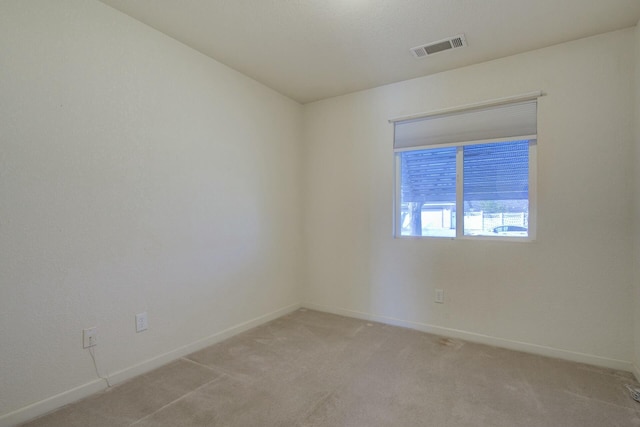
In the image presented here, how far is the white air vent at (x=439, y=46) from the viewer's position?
7.72 feet

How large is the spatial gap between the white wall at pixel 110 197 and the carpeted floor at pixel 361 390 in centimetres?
31

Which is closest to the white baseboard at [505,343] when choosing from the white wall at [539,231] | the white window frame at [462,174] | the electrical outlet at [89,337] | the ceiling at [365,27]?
the white wall at [539,231]

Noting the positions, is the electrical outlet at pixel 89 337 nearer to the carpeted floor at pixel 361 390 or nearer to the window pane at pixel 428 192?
the carpeted floor at pixel 361 390

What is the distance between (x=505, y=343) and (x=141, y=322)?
282cm

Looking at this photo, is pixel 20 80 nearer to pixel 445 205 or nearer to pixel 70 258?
pixel 70 258

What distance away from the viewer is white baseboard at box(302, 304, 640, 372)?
88.7 inches

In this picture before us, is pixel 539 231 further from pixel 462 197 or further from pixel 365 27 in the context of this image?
pixel 365 27

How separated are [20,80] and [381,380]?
2732 mm

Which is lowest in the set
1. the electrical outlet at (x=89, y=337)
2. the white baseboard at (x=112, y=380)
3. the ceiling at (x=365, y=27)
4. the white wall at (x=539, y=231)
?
the white baseboard at (x=112, y=380)

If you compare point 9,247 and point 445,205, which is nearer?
point 9,247

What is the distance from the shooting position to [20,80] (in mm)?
1669

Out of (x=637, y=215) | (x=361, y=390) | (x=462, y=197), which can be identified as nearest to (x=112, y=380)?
(x=361, y=390)

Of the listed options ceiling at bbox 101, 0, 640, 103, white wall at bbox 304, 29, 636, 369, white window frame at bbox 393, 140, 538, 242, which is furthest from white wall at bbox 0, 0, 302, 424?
white window frame at bbox 393, 140, 538, 242

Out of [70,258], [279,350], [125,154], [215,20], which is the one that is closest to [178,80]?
[215,20]
